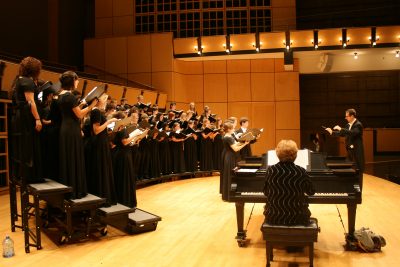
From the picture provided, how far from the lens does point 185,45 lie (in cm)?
1345

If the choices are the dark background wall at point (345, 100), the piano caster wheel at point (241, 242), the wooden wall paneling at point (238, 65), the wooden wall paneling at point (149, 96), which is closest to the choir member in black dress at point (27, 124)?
the piano caster wheel at point (241, 242)

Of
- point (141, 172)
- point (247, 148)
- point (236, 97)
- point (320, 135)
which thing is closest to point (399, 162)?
point (320, 135)

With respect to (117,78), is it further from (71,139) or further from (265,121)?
(71,139)

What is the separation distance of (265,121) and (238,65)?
6.86 feet

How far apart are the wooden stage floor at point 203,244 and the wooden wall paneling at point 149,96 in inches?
210

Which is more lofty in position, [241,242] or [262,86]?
[262,86]

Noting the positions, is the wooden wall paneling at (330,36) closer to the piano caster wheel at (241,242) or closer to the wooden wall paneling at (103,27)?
the wooden wall paneling at (103,27)

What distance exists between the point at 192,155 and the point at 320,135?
22.7 feet

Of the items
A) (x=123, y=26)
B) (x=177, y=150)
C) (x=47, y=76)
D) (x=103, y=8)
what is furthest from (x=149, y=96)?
(x=103, y=8)

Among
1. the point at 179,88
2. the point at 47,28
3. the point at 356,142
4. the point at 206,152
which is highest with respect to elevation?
the point at 47,28

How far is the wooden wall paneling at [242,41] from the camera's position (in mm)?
12961

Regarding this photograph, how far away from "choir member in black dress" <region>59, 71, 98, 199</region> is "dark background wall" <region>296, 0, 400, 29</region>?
11.9m

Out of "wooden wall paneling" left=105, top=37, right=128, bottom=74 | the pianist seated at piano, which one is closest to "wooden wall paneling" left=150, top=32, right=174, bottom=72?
"wooden wall paneling" left=105, top=37, right=128, bottom=74

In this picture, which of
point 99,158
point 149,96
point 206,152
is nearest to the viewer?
point 99,158
